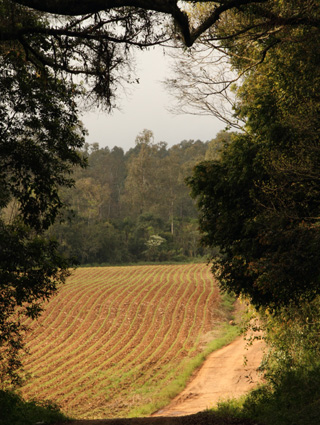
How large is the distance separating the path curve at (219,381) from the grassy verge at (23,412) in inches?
164

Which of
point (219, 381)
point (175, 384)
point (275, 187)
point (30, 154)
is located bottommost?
point (219, 381)

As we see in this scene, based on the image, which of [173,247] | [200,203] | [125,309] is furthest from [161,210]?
[200,203]

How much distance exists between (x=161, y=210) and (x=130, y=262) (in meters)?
13.2

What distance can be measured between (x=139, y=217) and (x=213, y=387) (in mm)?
49404

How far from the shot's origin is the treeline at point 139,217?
2208 inches

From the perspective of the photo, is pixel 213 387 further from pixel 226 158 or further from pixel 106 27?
pixel 106 27

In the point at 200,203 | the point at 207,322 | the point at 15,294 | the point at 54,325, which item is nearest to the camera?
the point at 15,294

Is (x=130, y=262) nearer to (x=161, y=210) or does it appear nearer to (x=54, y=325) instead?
(x=161, y=210)

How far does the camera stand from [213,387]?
15812 millimetres

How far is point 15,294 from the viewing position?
8.70 meters

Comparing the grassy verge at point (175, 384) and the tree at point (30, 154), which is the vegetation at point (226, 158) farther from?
the grassy verge at point (175, 384)

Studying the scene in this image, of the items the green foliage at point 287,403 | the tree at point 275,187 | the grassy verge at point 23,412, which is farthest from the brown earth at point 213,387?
the tree at point 275,187

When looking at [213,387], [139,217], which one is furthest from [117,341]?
[139,217]

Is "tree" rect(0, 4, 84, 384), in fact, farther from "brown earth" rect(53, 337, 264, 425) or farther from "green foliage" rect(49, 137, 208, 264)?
"green foliage" rect(49, 137, 208, 264)
